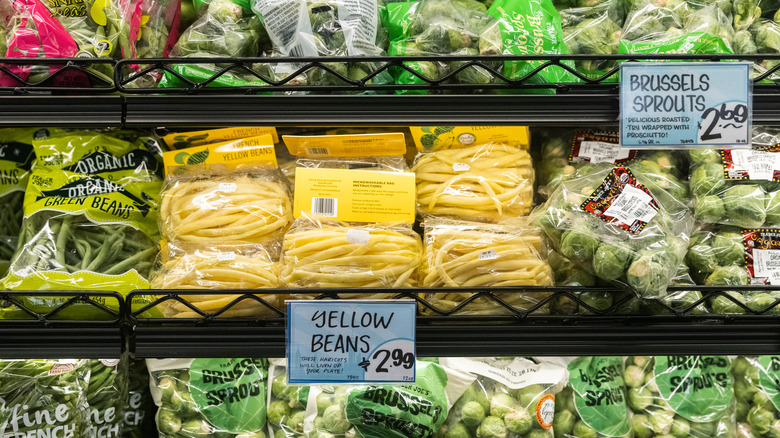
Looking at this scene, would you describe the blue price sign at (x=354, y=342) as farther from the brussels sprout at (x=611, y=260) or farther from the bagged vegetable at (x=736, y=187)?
the bagged vegetable at (x=736, y=187)

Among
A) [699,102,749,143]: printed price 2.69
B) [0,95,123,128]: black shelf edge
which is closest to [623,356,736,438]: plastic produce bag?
[699,102,749,143]: printed price 2.69

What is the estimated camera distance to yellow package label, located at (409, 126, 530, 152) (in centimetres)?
122

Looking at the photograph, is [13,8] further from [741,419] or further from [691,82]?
[741,419]

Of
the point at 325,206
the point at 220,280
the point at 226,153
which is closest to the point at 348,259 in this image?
the point at 325,206

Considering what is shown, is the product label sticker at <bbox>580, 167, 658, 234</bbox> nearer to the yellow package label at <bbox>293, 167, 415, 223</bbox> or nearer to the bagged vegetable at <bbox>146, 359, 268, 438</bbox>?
the yellow package label at <bbox>293, 167, 415, 223</bbox>

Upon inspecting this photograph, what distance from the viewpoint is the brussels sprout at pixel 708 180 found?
3.87 ft

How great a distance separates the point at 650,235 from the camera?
1045mm

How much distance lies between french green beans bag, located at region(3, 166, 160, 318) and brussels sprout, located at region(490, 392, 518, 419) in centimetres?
76

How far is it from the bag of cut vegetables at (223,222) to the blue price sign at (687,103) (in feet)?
2.17

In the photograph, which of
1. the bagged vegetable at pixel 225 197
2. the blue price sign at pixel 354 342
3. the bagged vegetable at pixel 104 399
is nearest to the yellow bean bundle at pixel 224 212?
the bagged vegetable at pixel 225 197

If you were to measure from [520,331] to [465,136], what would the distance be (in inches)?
16.5

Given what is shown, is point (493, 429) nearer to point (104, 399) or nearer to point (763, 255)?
point (763, 255)

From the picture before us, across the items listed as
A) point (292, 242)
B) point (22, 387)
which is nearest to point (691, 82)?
point (292, 242)

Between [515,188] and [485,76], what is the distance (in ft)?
0.75
